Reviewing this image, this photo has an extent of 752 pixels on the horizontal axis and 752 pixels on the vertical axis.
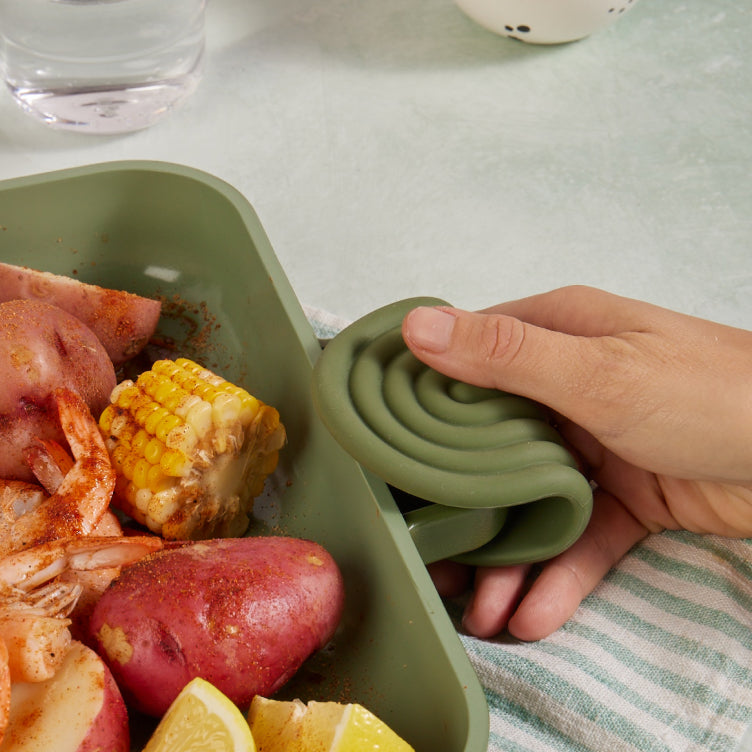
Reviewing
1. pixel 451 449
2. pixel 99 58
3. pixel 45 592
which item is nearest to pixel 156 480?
pixel 45 592

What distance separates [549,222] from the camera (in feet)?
4.04

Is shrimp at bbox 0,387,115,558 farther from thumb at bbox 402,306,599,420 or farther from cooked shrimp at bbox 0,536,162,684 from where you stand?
thumb at bbox 402,306,599,420

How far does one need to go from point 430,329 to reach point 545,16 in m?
0.76

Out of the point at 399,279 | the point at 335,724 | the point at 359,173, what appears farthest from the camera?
the point at 359,173

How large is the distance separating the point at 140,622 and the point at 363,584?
0.16 meters

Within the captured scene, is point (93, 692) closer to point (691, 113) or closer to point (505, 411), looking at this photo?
point (505, 411)

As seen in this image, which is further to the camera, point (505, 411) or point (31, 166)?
point (31, 166)

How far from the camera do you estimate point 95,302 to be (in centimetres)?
88

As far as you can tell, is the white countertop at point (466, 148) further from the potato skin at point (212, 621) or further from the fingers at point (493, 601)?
the potato skin at point (212, 621)

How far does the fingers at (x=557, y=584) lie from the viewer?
2.51 feet

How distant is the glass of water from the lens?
3.98 feet

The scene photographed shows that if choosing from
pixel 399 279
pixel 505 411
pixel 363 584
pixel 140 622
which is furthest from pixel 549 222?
pixel 140 622

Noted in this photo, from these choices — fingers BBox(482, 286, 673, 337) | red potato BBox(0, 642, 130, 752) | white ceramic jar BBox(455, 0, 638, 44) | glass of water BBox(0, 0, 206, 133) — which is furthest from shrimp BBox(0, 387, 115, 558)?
white ceramic jar BBox(455, 0, 638, 44)

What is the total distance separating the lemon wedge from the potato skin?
0.14 ft
